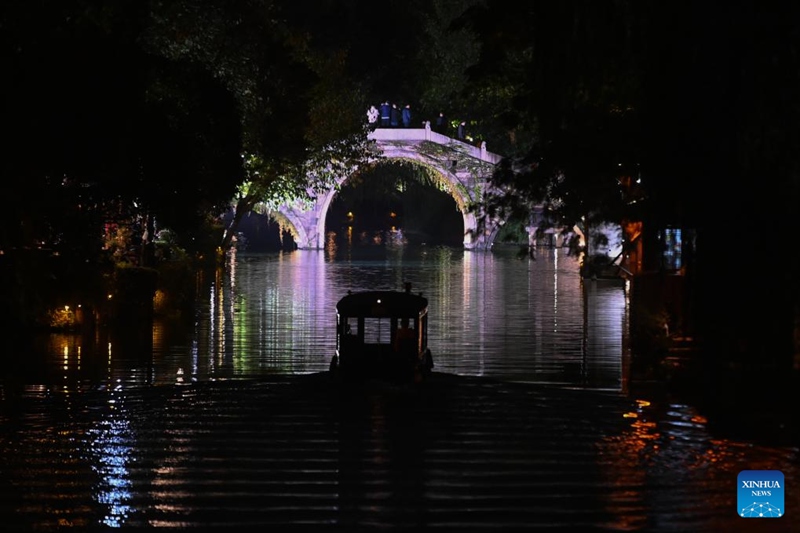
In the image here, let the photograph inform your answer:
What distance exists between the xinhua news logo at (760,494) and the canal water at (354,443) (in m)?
0.10

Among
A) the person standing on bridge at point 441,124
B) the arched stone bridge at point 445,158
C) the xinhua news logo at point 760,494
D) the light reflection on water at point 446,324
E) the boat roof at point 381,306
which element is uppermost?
the person standing on bridge at point 441,124

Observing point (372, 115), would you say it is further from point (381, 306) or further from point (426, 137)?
point (381, 306)

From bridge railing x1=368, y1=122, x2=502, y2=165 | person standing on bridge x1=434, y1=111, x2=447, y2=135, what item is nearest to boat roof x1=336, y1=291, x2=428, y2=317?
bridge railing x1=368, y1=122, x2=502, y2=165

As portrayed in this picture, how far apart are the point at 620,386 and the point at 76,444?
9087 mm

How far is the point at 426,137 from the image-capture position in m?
80.6

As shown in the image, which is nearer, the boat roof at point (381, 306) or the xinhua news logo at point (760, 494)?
the xinhua news logo at point (760, 494)

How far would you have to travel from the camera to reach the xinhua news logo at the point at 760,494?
12836mm

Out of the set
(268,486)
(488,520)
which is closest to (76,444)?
(268,486)

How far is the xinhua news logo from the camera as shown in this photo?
42.1ft

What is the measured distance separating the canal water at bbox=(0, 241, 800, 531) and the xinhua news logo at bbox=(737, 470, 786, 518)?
4.1 inches

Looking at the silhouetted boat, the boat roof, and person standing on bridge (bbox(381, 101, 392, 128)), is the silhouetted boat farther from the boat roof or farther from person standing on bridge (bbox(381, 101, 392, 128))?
person standing on bridge (bbox(381, 101, 392, 128))

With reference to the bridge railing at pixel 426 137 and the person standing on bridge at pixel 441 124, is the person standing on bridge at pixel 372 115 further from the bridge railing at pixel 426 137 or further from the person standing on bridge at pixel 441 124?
the person standing on bridge at pixel 441 124

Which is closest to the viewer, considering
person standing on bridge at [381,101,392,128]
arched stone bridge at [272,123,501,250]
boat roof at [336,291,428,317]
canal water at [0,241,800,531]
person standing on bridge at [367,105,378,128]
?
canal water at [0,241,800,531]

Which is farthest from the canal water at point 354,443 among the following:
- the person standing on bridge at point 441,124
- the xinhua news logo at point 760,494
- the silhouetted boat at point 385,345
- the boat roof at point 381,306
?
the person standing on bridge at point 441,124
